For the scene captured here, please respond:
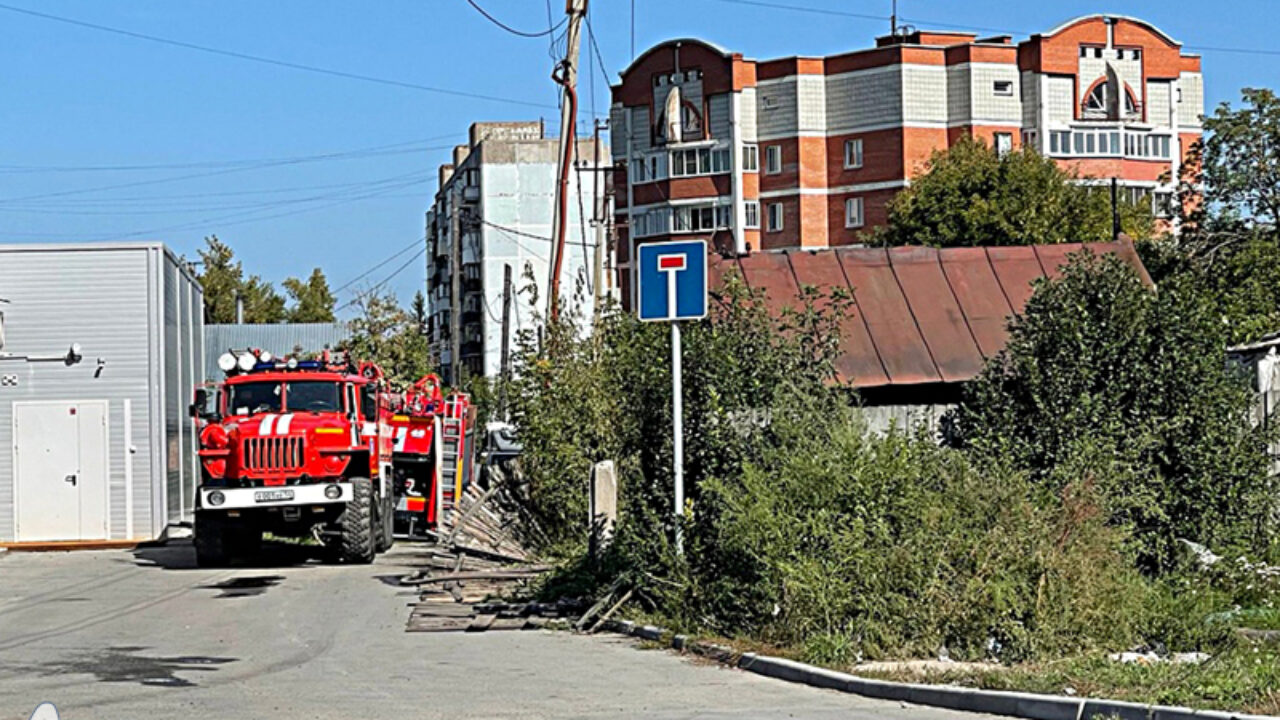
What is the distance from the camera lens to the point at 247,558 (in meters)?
24.7

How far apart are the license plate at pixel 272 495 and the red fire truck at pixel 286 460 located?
1 cm

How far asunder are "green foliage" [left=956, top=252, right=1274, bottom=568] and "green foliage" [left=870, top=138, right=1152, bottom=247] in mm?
41203

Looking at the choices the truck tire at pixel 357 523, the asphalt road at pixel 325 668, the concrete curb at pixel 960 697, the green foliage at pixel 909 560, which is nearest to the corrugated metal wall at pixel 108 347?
the truck tire at pixel 357 523

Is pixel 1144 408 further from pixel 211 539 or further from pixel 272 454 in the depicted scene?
pixel 211 539

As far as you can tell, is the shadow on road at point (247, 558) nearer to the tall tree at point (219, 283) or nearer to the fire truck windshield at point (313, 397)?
the fire truck windshield at point (313, 397)

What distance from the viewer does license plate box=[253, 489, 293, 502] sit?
74.8 ft

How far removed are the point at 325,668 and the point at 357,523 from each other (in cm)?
1095

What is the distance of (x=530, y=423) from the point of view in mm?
21406

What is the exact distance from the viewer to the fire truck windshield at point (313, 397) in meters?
24.1

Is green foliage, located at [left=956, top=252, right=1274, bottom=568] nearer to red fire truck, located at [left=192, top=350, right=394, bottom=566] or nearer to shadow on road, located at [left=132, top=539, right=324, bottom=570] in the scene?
red fire truck, located at [left=192, top=350, right=394, bottom=566]

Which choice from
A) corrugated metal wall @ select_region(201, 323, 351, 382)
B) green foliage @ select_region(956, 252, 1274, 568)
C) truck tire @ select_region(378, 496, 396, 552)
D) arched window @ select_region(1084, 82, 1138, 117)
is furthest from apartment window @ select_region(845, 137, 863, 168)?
green foliage @ select_region(956, 252, 1274, 568)

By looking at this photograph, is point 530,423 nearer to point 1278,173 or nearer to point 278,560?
point 278,560

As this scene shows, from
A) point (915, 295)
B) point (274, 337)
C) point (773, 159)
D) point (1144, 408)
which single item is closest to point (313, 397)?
point (915, 295)

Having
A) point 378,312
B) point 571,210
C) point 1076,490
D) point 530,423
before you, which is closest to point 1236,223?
point 378,312
